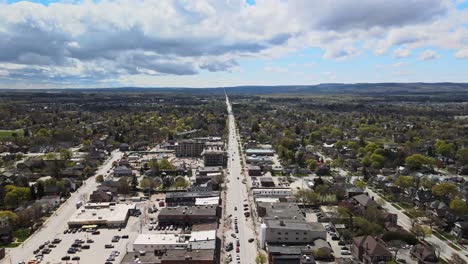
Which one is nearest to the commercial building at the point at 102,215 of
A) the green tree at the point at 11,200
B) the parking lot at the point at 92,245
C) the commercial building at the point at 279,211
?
the parking lot at the point at 92,245

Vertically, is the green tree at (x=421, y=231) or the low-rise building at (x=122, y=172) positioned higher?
the green tree at (x=421, y=231)

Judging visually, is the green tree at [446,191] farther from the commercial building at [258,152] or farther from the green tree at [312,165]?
the commercial building at [258,152]

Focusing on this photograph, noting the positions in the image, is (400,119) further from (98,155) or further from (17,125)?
(17,125)

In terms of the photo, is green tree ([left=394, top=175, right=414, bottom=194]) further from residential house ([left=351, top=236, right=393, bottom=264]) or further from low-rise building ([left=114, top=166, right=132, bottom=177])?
low-rise building ([left=114, top=166, right=132, bottom=177])

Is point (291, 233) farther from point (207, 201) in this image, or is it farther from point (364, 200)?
point (364, 200)

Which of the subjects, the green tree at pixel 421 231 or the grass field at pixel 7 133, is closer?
the green tree at pixel 421 231

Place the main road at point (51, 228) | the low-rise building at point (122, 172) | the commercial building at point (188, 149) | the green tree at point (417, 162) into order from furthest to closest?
1. the commercial building at point (188, 149)
2. the green tree at point (417, 162)
3. the low-rise building at point (122, 172)
4. the main road at point (51, 228)
